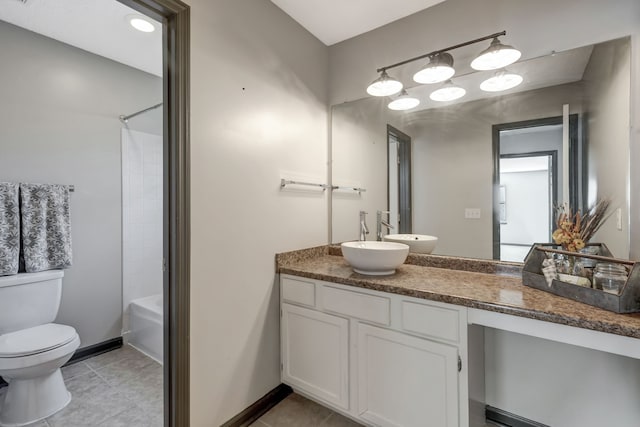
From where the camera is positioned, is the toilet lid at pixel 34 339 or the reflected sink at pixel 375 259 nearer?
the reflected sink at pixel 375 259

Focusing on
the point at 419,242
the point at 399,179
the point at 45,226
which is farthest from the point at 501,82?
the point at 45,226

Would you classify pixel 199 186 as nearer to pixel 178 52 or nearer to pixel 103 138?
pixel 178 52

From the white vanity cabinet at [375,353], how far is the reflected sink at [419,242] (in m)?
0.64

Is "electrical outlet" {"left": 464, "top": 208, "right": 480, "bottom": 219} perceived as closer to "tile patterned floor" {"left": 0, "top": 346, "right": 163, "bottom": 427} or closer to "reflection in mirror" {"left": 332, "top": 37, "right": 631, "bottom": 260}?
"reflection in mirror" {"left": 332, "top": 37, "right": 631, "bottom": 260}

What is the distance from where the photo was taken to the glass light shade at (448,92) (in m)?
1.77

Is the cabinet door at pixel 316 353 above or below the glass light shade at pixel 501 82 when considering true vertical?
below

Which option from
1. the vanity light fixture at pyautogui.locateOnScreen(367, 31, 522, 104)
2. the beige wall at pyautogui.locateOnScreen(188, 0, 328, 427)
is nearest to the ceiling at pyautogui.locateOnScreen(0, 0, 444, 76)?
the beige wall at pyautogui.locateOnScreen(188, 0, 328, 427)

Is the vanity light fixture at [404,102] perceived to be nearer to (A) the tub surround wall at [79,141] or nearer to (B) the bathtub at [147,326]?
(A) the tub surround wall at [79,141]

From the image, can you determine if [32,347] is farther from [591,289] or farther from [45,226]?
[591,289]

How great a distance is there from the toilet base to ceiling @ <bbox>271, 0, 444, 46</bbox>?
9.00 feet

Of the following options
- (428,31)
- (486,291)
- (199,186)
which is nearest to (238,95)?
(199,186)

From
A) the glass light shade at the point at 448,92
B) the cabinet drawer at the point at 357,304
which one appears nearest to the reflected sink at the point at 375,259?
the cabinet drawer at the point at 357,304

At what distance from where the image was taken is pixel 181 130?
4.39 feet

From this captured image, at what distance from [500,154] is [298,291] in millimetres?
1438
